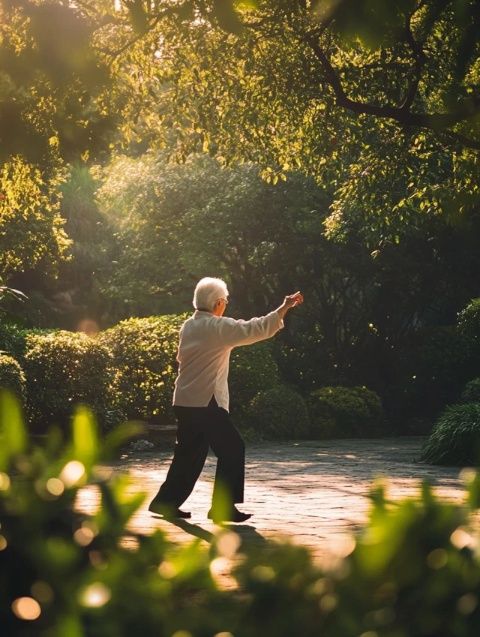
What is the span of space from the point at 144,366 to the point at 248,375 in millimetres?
2445

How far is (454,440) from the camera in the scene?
15.6 meters

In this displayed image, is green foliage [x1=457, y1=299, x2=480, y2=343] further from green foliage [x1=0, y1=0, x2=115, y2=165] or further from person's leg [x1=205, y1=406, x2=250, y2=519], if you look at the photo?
person's leg [x1=205, y1=406, x2=250, y2=519]

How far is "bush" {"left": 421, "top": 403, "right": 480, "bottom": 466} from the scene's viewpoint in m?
15.5

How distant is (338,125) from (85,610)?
14301mm

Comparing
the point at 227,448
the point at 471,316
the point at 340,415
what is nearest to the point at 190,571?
the point at 227,448

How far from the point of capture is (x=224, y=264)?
3064cm

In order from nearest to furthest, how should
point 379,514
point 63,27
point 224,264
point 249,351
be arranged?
point 379,514 < point 63,27 < point 249,351 < point 224,264

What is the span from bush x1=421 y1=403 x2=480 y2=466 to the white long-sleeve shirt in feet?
21.9

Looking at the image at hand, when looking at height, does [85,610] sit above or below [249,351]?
below

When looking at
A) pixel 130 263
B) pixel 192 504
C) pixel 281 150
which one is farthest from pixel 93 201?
pixel 192 504

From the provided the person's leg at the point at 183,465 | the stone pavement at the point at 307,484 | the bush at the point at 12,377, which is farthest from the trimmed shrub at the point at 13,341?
the person's leg at the point at 183,465

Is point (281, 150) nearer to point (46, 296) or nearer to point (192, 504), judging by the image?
point (192, 504)

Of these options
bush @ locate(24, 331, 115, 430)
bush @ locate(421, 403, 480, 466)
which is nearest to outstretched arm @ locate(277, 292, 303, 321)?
bush @ locate(421, 403, 480, 466)

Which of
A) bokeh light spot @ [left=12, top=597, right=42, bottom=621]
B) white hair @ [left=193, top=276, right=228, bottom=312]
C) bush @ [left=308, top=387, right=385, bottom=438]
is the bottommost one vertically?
bokeh light spot @ [left=12, top=597, right=42, bottom=621]
